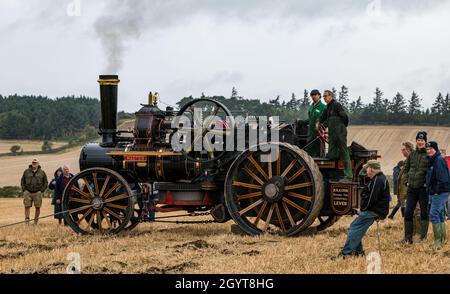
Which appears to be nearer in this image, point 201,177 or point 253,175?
point 253,175

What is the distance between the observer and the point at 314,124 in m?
10.5

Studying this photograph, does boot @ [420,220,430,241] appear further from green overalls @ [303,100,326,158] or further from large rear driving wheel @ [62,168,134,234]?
large rear driving wheel @ [62,168,134,234]

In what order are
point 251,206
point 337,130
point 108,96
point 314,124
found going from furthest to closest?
point 108,96 → point 314,124 → point 251,206 → point 337,130

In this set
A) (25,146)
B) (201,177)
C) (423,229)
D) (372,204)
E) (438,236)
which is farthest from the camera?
(25,146)

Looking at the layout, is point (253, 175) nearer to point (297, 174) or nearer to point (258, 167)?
point (258, 167)

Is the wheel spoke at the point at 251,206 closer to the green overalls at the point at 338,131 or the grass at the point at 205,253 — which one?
the grass at the point at 205,253

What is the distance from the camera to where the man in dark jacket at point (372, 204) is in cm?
789

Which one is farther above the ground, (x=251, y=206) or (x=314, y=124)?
(x=314, y=124)

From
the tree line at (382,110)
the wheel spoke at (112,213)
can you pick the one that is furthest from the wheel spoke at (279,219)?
the tree line at (382,110)

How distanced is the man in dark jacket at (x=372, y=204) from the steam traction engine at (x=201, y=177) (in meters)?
1.82

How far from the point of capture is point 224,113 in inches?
424

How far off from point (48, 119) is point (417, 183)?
9493cm

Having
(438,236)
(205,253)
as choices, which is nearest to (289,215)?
(205,253)

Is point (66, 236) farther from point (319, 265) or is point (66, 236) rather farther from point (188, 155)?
point (319, 265)
